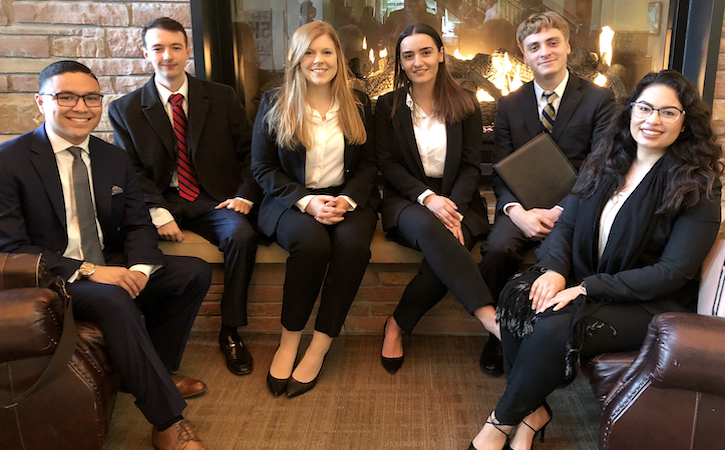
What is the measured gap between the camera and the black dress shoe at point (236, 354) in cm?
190

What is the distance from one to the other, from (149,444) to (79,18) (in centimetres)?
172

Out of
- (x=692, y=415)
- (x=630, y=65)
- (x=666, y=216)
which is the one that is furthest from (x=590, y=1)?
(x=692, y=415)

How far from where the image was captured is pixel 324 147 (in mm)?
1980

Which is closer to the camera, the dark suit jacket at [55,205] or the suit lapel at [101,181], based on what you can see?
the dark suit jacket at [55,205]

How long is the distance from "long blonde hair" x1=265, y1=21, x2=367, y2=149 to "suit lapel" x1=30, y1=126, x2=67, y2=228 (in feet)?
2.28

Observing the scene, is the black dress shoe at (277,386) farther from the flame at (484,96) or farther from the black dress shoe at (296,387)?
the flame at (484,96)

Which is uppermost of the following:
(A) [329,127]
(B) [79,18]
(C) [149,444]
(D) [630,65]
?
(B) [79,18]

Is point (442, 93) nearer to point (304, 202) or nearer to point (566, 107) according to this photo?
point (566, 107)

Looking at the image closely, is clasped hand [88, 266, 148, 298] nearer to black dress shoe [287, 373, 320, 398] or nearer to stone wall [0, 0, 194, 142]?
black dress shoe [287, 373, 320, 398]

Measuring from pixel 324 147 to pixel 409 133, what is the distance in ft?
1.04

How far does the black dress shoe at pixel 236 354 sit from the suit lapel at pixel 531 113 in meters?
1.30

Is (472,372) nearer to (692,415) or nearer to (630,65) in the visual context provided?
(692,415)

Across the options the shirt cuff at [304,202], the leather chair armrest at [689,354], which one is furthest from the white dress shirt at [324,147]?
the leather chair armrest at [689,354]

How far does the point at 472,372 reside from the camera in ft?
6.26
